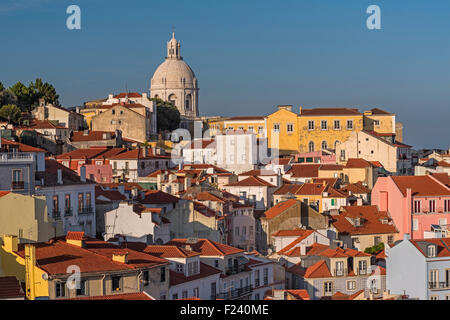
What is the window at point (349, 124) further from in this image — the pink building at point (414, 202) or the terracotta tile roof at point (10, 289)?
the terracotta tile roof at point (10, 289)

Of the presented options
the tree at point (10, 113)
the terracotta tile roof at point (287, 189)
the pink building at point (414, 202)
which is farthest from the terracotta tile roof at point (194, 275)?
the tree at point (10, 113)

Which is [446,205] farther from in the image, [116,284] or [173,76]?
[173,76]

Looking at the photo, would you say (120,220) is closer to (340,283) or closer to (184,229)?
(184,229)

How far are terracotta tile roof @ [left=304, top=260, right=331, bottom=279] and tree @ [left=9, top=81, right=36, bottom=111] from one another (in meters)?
53.2

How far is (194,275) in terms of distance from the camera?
28.0 meters

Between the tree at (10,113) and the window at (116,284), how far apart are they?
5473 centimetres

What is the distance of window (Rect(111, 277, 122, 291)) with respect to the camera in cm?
2259

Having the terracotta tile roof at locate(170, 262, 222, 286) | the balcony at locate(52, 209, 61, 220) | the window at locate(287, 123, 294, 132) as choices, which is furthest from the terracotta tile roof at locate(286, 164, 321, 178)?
the terracotta tile roof at locate(170, 262, 222, 286)

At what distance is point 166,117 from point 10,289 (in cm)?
7996

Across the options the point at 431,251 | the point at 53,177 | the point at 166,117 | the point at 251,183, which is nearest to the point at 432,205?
the point at 251,183

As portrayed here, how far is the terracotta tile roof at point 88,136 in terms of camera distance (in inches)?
2980

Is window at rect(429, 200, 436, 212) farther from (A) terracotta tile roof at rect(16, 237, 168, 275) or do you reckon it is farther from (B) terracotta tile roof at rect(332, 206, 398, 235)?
(A) terracotta tile roof at rect(16, 237, 168, 275)

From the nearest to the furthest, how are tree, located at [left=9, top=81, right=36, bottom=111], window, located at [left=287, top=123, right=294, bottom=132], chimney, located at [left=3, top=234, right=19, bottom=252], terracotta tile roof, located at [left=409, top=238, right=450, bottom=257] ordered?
1. chimney, located at [left=3, top=234, right=19, bottom=252]
2. terracotta tile roof, located at [left=409, top=238, right=450, bottom=257]
3. tree, located at [left=9, top=81, right=36, bottom=111]
4. window, located at [left=287, top=123, right=294, bottom=132]
